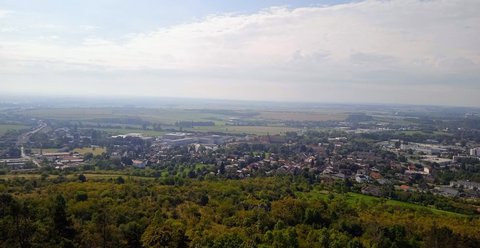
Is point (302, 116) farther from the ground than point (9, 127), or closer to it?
farther from the ground

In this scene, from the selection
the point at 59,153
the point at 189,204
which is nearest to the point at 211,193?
the point at 189,204

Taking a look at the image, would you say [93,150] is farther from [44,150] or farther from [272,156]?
[272,156]

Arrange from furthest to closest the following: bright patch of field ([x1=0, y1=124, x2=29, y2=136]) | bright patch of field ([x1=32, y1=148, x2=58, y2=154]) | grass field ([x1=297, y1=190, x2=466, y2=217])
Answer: bright patch of field ([x1=0, y1=124, x2=29, y2=136]) → bright patch of field ([x1=32, y1=148, x2=58, y2=154]) → grass field ([x1=297, y1=190, x2=466, y2=217])

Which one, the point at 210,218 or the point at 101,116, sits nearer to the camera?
the point at 210,218

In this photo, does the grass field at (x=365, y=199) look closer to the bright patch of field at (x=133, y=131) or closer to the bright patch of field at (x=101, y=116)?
the bright patch of field at (x=133, y=131)

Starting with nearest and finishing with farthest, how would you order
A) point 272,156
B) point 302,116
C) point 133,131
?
point 272,156 < point 133,131 < point 302,116

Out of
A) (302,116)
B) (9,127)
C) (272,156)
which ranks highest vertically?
(302,116)

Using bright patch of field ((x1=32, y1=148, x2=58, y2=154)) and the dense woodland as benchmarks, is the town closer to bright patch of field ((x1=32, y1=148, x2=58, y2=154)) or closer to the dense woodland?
bright patch of field ((x1=32, y1=148, x2=58, y2=154))

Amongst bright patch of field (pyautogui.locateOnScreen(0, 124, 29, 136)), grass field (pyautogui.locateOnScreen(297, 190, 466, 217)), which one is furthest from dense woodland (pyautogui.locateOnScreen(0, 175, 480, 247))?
bright patch of field (pyautogui.locateOnScreen(0, 124, 29, 136))

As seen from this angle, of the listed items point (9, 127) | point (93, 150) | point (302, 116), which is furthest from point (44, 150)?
point (302, 116)
